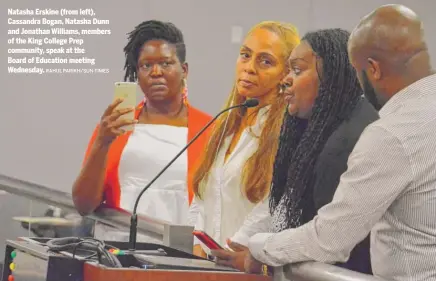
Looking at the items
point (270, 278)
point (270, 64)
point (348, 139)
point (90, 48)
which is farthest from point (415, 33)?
point (90, 48)

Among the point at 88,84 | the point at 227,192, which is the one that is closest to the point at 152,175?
the point at 227,192

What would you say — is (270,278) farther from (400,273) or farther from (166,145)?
(166,145)

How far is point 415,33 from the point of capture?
74.4 inches

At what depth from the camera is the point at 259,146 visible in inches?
107

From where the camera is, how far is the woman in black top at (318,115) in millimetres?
2205

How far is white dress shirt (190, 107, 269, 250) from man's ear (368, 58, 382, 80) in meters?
0.87

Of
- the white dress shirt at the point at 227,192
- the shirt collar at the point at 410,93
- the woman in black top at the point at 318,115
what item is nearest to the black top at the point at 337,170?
the woman in black top at the point at 318,115

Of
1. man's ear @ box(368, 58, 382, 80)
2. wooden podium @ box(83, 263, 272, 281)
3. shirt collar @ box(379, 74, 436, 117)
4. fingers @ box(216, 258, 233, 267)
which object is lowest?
fingers @ box(216, 258, 233, 267)

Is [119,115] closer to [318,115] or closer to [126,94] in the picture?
[126,94]

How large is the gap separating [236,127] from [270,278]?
1007mm

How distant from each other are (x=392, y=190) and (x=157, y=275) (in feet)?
1.61

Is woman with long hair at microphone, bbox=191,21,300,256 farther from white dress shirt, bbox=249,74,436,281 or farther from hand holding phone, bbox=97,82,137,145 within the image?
white dress shirt, bbox=249,74,436,281

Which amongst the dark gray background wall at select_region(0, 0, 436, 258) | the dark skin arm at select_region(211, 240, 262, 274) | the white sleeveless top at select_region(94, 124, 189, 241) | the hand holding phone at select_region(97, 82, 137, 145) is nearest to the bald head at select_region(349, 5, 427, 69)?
the dark skin arm at select_region(211, 240, 262, 274)

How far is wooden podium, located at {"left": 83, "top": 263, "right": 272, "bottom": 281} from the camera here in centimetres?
182
